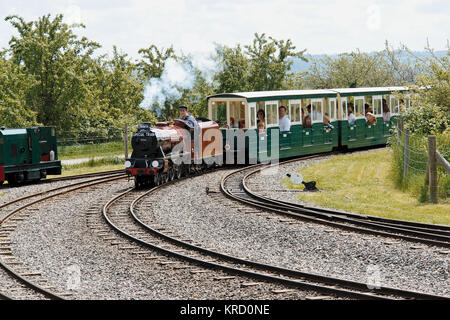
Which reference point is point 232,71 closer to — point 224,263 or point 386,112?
point 386,112

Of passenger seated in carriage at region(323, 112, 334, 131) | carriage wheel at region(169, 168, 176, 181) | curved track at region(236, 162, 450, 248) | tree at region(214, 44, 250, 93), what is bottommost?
curved track at region(236, 162, 450, 248)

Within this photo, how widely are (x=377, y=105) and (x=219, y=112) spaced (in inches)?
370

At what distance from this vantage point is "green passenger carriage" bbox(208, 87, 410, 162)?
954 inches

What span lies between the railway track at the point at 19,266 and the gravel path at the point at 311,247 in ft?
10.7

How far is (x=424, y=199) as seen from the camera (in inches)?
616

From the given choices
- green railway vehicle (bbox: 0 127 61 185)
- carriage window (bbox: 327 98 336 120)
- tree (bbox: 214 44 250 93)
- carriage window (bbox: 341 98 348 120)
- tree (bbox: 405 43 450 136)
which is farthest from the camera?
tree (bbox: 214 44 250 93)

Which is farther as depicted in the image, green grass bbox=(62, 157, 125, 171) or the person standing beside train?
green grass bbox=(62, 157, 125, 171)

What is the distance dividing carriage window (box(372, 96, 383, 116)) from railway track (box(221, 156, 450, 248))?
14097 millimetres

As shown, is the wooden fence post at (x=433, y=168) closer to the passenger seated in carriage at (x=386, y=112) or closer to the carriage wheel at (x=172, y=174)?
the carriage wheel at (x=172, y=174)

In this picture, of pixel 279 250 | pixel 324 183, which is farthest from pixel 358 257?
pixel 324 183

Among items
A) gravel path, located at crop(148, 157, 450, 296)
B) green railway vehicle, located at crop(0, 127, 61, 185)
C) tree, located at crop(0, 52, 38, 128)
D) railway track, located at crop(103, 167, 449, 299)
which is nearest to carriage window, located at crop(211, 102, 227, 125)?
green railway vehicle, located at crop(0, 127, 61, 185)

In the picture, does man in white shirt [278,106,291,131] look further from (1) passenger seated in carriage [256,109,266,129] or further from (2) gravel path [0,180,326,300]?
(2) gravel path [0,180,326,300]
